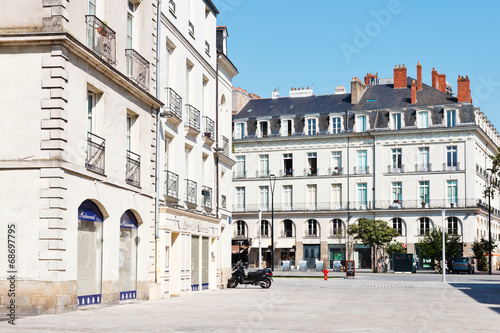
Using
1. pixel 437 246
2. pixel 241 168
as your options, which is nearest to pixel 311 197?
pixel 241 168

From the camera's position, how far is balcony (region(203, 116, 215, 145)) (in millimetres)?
30642

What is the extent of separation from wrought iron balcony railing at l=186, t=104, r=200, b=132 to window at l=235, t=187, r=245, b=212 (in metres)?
54.5

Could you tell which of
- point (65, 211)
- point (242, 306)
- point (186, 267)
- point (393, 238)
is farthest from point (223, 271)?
point (393, 238)

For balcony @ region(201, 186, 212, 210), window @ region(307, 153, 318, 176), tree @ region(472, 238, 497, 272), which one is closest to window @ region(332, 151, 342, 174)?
window @ region(307, 153, 318, 176)

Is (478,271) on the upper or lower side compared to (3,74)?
lower

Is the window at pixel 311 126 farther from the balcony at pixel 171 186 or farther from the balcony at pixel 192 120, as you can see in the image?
the balcony at pixel 171 186

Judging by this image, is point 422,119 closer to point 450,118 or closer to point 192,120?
point 450,118

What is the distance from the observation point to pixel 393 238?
75500 millimetres

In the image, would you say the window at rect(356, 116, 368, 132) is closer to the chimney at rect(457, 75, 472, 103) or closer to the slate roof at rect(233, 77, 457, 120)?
the slate roof at rect(233, 77, 457, 120)

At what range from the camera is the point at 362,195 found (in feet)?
259

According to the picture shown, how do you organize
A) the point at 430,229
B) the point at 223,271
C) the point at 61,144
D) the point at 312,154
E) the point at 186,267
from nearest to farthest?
the point at 61,144 < the point at 186,267 < the point at 223,271 < the point at 430,229 < the point at 312,154

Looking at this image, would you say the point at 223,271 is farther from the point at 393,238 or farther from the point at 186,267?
the point at 393,238

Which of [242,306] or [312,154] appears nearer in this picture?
[242,306]

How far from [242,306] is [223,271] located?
14.0m
